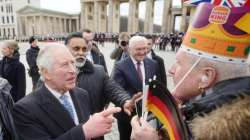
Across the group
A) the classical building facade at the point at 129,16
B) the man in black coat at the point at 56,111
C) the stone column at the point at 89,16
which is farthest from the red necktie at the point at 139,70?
the stone column at the point at 89,16

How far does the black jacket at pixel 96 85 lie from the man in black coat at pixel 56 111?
0.71 m

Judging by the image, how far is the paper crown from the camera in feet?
4.11

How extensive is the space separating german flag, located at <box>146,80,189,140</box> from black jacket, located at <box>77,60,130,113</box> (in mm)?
1483

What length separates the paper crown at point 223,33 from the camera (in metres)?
1.25

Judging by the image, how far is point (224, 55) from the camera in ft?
4.24

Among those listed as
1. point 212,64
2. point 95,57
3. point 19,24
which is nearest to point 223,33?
point 212,64

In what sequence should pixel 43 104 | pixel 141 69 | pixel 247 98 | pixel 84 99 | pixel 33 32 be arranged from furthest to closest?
pixel 33 32 < pixel 141 69 < pixel 84 99 < pixel 43 104 < pixel 247 98

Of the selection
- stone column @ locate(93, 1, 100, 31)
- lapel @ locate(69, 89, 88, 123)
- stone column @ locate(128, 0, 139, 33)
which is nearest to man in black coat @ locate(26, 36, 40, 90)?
lapel @ locate(69, 89, 88, 123)

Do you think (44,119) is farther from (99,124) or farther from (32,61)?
(32,61)

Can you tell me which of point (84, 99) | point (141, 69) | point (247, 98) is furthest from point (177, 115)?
point (141, 69)

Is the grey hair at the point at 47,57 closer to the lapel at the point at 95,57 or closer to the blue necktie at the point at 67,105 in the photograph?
the blue necktie at the point at 67,105

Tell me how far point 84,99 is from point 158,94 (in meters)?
1.19

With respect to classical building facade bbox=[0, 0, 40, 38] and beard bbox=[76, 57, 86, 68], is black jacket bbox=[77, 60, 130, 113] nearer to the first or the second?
beard bbox=[76, 57, 86, 68]

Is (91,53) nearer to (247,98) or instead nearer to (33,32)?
(247,98)
